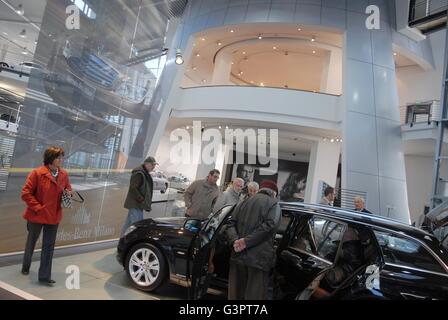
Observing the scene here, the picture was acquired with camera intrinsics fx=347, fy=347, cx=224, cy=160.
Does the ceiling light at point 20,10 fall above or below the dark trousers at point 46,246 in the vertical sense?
above

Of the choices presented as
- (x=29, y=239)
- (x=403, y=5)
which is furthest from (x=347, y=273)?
(x=403, y=5)

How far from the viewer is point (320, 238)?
139 inches

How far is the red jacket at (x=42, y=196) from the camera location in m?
3.91

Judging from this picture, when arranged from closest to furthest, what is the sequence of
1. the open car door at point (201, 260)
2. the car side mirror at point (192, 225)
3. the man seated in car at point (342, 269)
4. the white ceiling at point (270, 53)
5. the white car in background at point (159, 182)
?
the man seated in car at point (342, 269), the open car door at point (201, 260), the car side mirror at point (192, 225), the white car in background at point (159, 182), the white ceiling at point (270, 53)

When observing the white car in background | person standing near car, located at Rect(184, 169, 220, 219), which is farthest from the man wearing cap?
the white car in background

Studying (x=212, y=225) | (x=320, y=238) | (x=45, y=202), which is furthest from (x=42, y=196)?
(x=320, y=238)

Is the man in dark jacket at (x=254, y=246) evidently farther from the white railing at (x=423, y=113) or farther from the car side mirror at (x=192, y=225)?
the white railing at (x=423, y=113)

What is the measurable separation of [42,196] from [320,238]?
3109mm

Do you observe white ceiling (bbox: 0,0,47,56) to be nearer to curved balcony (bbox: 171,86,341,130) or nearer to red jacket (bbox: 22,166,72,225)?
red jacket (bbox: 22,166,72,225)

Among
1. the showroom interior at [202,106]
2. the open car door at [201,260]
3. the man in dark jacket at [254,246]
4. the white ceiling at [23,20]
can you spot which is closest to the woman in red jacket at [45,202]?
the showroom interior at [202,106]

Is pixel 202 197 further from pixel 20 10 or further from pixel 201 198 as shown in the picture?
pixel 20 10

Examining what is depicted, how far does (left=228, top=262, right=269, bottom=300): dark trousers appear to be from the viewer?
3225mm
